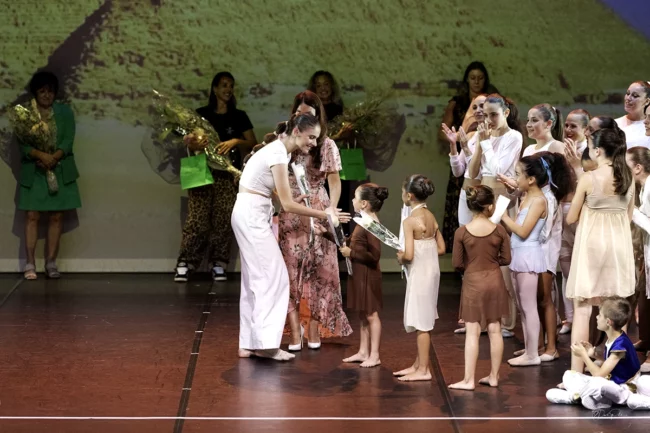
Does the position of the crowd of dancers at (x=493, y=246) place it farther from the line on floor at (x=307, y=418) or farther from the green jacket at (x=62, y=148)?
the green jacket at (x=62, y=148)

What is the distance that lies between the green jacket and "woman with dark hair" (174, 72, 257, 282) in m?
1.08

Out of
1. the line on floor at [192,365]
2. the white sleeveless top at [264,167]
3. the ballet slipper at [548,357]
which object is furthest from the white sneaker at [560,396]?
the white sleeveless top at [264,167]

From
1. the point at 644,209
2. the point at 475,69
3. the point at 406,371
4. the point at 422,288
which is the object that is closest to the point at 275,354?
the point at 406,371

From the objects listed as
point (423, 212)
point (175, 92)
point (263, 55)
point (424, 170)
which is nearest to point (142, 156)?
point (175, 92)

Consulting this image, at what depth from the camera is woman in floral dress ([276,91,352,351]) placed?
23.6 ft

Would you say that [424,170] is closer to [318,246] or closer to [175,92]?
[175,92]

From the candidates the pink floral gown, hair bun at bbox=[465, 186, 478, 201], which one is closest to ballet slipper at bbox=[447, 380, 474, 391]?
hair bun at bbox=[465, 186, 478, 201]

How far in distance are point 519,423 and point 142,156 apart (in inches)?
225

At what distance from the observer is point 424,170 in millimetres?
10656

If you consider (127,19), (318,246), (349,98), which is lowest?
(318,246)

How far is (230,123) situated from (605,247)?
15.0 ft

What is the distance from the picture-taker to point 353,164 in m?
10.1

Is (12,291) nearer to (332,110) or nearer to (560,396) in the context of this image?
(332,110)

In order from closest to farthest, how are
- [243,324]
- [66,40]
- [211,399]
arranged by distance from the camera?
[211,399] < [243,324] < [66,40]
